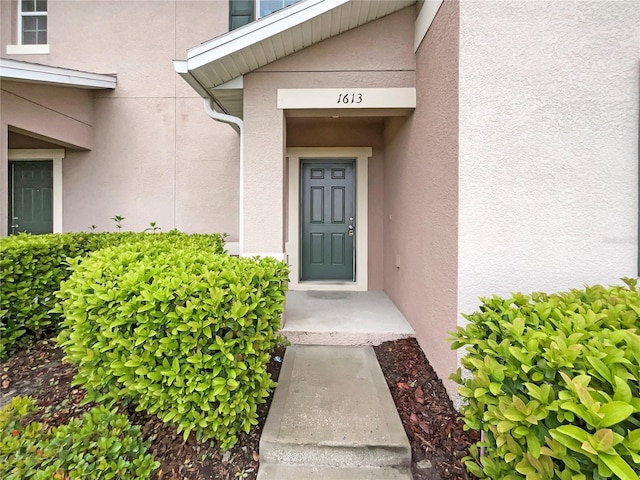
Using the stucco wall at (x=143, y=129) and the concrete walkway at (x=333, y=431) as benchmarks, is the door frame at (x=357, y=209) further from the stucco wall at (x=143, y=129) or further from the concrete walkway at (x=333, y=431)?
the concrete walkway at (x=333, y=431)

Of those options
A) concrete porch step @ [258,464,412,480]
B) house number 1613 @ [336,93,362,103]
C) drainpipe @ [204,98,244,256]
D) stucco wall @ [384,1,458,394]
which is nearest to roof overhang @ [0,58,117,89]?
drainpipe @ [204,98,244,256]

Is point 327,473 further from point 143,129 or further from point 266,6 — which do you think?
point 143,129

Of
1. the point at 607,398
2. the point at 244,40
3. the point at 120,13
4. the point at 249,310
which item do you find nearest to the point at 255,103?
the point at 244,40

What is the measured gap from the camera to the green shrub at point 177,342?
74.7 inches

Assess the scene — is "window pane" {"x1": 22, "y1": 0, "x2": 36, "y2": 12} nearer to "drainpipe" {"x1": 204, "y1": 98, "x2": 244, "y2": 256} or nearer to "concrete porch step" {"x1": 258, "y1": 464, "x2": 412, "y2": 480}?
"drainpipe" {"x1": 204, "y1": 98, "x2": 244, "y2": 256}

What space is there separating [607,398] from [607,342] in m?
0.28

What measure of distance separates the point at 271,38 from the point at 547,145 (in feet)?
9.03

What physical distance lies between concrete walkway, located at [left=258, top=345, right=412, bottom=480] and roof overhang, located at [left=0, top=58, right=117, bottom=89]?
219 inches

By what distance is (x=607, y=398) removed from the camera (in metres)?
1.01

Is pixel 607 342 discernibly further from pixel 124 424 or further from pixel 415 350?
pixel 124 424

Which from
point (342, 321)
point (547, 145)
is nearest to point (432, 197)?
point (547, 145)

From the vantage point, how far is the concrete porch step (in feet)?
6.39

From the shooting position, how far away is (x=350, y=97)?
362 centimetres

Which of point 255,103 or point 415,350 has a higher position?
point 255,103
